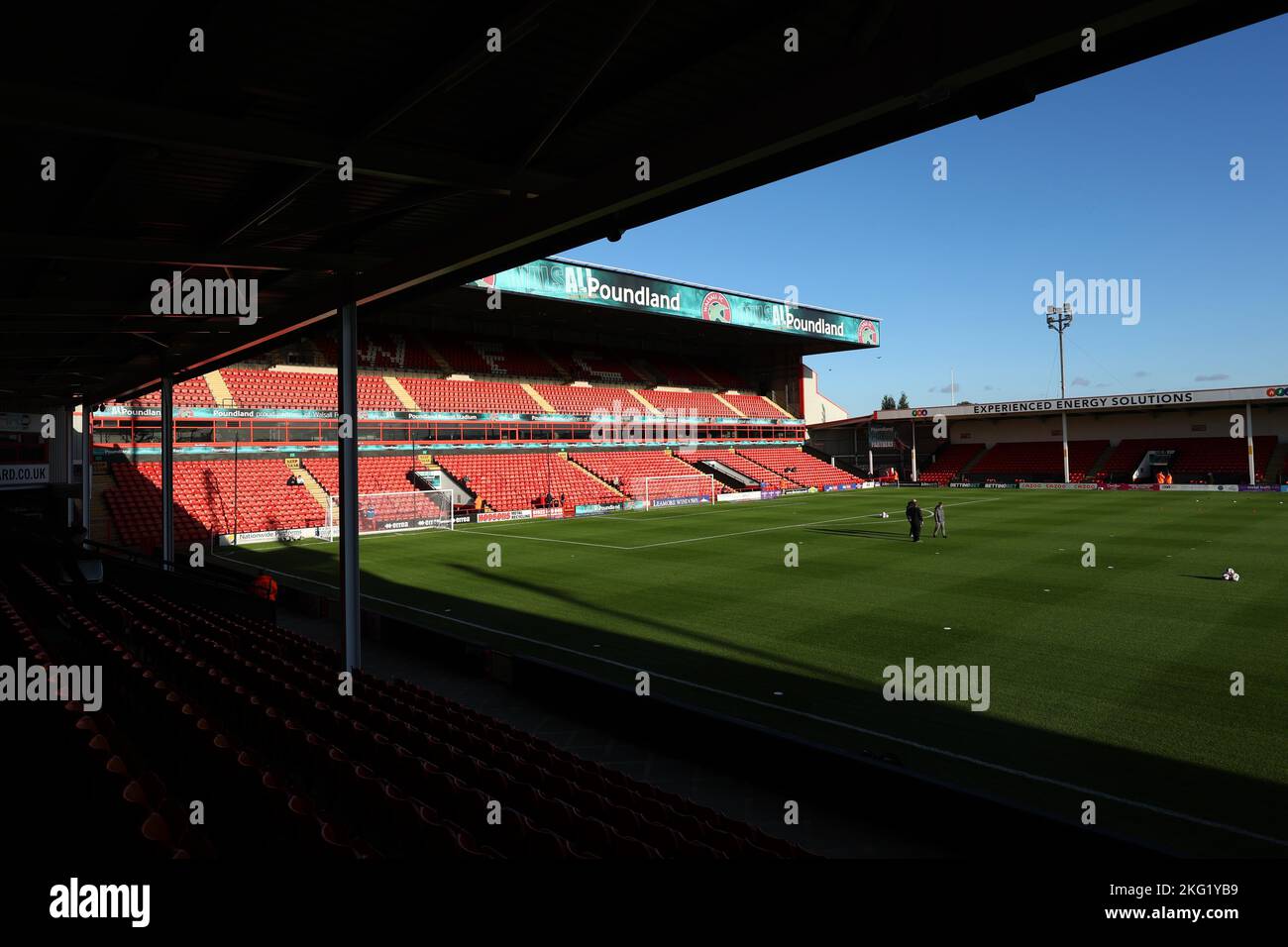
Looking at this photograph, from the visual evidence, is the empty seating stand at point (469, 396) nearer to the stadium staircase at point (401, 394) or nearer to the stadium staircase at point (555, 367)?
the stadium staircase at point (401, 394)

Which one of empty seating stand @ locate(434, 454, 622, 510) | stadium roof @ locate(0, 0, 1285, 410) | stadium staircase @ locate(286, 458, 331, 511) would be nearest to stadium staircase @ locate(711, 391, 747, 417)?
empty seating stand @ locate(434, 454, 622, 510)

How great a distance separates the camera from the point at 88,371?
1611 cm

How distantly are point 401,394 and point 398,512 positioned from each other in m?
11.2

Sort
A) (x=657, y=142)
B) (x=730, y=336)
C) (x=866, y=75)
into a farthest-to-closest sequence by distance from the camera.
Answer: (x=730, y=336), (x=657, y=142), (x=866, y=75)

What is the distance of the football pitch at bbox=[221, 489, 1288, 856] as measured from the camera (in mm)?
7012

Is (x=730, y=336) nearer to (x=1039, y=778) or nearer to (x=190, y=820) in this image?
(x=1039, y=778)

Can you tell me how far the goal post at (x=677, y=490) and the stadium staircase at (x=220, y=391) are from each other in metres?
21.0

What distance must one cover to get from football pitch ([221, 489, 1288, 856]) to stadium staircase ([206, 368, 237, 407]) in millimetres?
11390

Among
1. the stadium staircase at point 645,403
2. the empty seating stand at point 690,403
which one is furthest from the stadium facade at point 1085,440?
the stadium staircase at point 645,403

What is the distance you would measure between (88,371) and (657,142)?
1628cm

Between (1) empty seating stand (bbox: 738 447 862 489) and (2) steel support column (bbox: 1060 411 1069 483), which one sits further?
(1) empty seating stand (bbox: 738 447 862 489)

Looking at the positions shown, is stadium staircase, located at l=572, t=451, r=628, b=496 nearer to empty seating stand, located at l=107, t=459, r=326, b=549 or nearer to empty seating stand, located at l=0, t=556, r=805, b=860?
empty seating stand, located at l=107, t=459, r=326, b=549
